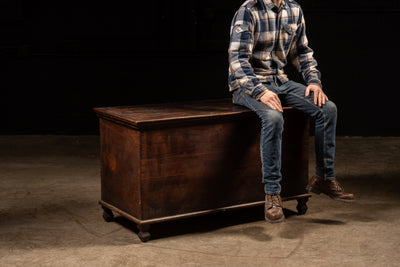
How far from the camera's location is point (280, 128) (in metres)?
4.25

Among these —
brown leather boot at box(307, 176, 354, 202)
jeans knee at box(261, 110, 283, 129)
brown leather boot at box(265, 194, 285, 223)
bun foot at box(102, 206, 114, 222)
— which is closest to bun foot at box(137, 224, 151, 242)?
bun foot at box(102, 206, 114, 222)

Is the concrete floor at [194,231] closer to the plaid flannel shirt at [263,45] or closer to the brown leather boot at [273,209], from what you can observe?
the brown leather boot at [273,209]

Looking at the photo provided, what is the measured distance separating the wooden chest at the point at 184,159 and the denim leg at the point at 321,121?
0.09 meters

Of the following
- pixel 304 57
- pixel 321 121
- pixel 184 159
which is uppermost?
pixel 304 57

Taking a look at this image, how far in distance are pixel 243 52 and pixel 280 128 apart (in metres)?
0.57

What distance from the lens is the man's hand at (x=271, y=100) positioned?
4301 mm

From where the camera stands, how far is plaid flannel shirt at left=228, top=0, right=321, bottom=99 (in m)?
4.41

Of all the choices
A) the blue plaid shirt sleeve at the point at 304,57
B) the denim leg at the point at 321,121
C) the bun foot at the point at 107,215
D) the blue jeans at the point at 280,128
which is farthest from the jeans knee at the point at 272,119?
the bun foot at the point at 107,215

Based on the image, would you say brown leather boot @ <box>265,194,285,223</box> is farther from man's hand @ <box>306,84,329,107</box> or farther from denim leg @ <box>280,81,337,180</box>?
man's hand @ <box>306,84,329,107</box>

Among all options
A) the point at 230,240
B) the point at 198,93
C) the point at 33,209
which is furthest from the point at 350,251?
the point at 198,93

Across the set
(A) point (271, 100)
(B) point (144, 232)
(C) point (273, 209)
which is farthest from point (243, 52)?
(B) point (144, 232)

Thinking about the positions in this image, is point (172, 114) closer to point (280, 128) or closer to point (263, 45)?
point (280, 128)

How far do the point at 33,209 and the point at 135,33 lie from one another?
2996mm

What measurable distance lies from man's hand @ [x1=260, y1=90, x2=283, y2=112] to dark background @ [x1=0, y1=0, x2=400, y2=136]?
308cm
